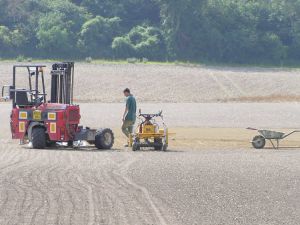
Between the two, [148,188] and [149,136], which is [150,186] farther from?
[149,136]

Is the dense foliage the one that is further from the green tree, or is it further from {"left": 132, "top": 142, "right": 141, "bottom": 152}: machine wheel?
{"left": 132, "top": 142, "right": 141, "bottom": 152}: machine wheel

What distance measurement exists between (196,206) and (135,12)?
7151 cm

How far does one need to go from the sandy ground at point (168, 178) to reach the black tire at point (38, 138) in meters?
0.42

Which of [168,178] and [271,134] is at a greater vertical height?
[168,178]

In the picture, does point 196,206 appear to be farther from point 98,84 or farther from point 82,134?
point 98,84

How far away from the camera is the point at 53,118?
87.6ft

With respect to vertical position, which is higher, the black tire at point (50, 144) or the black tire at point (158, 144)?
the black tire at point (158, 144)

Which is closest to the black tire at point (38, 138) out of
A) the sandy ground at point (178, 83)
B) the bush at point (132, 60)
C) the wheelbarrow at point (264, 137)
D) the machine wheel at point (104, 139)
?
the machine wheel at point (104, 139)

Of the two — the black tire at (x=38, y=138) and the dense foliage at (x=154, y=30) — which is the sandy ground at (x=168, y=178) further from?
the dense foliage at (x=154, y=30)

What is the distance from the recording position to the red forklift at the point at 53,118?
87.4 ft

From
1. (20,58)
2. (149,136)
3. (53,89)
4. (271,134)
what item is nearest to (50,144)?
(53,89)

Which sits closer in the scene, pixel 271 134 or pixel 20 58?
pixel 271 134

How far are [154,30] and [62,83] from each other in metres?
54.8

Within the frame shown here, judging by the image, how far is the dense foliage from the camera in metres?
76.3
